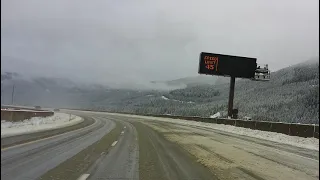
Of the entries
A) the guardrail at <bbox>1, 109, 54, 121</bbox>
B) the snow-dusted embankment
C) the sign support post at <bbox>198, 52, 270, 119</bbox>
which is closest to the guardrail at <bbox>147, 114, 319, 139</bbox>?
the sign support post at <bbox>198, 52, 270, 119</bbox>

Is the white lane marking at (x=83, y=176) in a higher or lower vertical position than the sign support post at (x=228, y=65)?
lower

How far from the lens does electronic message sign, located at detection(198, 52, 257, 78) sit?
A: 57.4m

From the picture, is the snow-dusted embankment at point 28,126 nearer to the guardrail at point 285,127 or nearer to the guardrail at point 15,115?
the guardrail at point 15,115

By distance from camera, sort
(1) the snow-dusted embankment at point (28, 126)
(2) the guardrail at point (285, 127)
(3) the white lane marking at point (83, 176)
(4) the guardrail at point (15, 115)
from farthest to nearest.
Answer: (2) the guardrail at point (285, 127) → (3) the white lane marking at point (83, 176) → (1) the snow-dusted embankment at point (28, 126) → (4) the guardrail at point (15, 115)

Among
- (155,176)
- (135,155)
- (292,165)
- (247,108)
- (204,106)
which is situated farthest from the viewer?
(204,106)

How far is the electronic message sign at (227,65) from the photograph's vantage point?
57406 millimetres

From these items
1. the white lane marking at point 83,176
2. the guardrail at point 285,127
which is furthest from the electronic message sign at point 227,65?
the white lane marking at point 83,176

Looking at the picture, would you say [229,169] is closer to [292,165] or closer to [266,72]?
[292,165]

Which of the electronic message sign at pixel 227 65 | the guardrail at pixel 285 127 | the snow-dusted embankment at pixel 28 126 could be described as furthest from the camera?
the electronic message sign at pixel 227 65

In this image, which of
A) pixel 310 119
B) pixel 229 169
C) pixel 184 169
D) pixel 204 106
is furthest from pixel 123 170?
pixel 204 106

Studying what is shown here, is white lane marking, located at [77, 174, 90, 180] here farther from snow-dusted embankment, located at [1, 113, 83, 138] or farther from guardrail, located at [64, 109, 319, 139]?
guardrail, located at [64, 109, 319, 139]

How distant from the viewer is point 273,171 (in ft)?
37.2

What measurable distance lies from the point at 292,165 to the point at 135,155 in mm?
5330

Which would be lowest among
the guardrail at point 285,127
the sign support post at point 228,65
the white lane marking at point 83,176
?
the white lane marking at point 83,176
